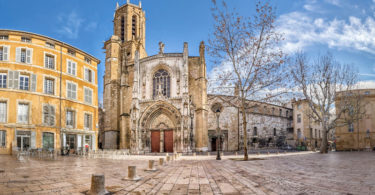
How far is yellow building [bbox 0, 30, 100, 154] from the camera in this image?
18391 mm

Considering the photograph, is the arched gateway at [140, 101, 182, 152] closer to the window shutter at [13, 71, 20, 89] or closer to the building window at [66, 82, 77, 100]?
the building window at [66, 82, 77, 100]

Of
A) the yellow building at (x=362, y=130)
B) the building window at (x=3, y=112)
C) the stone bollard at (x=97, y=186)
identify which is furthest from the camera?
the yellow building at (x=362, y=130)

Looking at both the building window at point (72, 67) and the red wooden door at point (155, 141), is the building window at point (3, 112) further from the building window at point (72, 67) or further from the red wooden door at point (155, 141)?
the red wooden door at point (155, 141)

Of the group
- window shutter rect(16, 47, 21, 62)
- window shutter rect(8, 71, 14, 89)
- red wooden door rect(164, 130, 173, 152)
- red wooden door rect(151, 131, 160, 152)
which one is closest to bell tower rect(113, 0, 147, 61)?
red wooden door rect(151, 131, 160, 152)

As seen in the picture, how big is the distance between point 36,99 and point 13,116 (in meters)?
2.03

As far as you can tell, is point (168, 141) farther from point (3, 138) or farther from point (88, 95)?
point (3, 138)

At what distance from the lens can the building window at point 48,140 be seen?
19.8 m

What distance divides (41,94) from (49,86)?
3.97 ft

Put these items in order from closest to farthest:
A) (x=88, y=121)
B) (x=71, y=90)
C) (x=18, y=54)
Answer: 1. (x=18, y=54)
2. (x=71, y=90)
3. (x=88, y=121)

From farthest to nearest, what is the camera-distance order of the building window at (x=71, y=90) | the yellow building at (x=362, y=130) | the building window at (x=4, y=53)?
the yellow building at (x=362, y=130)
the building window at (x=71, y=90)
the building window at (x=4, y=53)

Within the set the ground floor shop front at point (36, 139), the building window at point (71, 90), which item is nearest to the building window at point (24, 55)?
the building window at point (71, 90)

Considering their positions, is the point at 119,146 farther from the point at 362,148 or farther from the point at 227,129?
the point at 362,148

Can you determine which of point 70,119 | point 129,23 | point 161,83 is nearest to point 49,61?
point 70,119

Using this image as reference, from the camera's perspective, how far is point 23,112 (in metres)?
18.9
